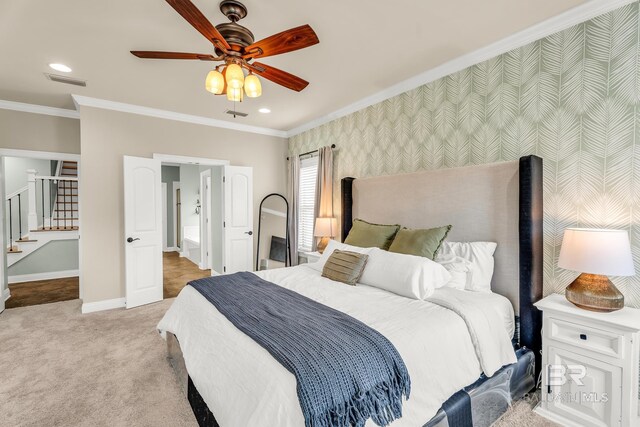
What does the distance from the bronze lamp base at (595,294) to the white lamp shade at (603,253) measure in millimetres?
175

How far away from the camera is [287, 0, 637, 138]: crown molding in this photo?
1998 mm

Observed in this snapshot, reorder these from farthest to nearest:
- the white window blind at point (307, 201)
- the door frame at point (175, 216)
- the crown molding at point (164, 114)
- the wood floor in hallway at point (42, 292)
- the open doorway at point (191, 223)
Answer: the door frame at point (175, 216)
the open doorway at point (191, 223)
the white window blind at point (307, 201)
the wood floor in hallway at point (42, 292)
the crown molding at point (164, 114)

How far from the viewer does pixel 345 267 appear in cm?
253

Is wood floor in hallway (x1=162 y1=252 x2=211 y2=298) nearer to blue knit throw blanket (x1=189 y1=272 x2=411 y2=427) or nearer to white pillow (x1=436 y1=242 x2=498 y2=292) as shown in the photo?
blue knit throw blanket (x1=189 y1=272 x2=411 y2=427)

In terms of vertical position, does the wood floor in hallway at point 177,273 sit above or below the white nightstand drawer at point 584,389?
below

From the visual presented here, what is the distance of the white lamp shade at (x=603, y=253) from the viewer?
1.64 m

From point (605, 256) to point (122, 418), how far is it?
3.13 metres

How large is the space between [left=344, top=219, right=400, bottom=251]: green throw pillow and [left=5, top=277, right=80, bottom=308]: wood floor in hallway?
4.41 metres

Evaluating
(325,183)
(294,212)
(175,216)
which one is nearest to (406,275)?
(325,183)

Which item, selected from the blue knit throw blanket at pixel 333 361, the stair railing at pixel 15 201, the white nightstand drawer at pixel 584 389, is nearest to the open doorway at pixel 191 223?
the stair railing at pixel 15 201

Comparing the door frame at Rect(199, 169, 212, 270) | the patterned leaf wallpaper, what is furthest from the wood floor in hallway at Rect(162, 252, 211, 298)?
the patterned leaf wallpaper

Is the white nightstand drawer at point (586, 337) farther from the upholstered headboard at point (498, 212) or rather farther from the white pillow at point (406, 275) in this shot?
the white pillow at point (406, 275)

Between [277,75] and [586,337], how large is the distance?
272 cm

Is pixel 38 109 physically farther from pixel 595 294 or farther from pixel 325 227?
pixel 595 294
